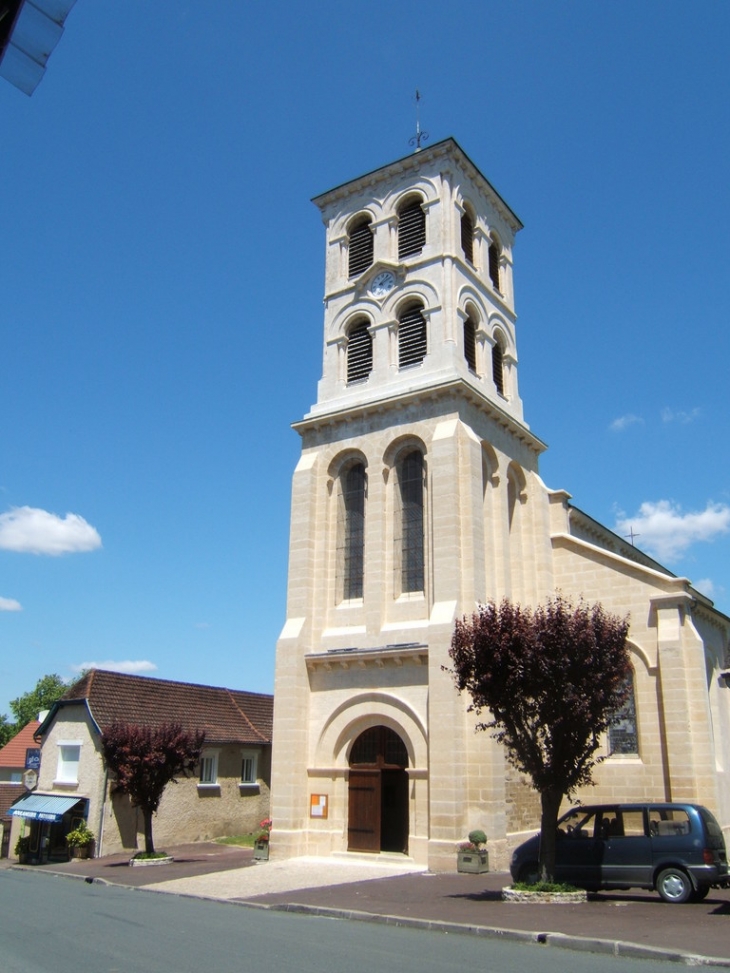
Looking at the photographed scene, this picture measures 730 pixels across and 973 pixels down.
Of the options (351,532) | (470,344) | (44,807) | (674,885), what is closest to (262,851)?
(351,532)

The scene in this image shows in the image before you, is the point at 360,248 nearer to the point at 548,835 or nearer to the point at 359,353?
the point at 359,353

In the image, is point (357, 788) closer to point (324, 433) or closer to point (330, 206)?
point (324, 433)

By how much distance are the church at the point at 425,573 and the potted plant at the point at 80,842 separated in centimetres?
834

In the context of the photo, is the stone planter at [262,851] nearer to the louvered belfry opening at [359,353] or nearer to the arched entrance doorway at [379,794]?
the arched entrance doorway at [379,794]

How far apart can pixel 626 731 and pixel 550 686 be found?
31.1ft

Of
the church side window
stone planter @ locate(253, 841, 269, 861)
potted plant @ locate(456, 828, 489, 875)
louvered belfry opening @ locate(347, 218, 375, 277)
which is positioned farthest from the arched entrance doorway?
the church side window

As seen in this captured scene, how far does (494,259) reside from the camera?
102 feet

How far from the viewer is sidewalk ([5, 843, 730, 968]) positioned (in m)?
10.9

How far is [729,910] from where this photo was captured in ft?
42.6

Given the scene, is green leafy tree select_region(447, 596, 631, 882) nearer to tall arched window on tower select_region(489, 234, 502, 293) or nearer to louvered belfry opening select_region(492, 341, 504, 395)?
louvered belfry opening select_region(492, 341, 504, 395)

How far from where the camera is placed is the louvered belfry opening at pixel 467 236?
28656mm

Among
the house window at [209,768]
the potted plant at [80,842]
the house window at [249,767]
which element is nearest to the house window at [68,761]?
the potted plant at [80,842]

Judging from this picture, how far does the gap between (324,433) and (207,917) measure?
621 inches

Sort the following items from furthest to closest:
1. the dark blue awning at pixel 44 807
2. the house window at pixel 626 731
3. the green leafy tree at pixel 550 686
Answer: the dark blue awning at pixel 44 807
the house window at pixel 626 731
the green leafy tree at pixel 550 686
